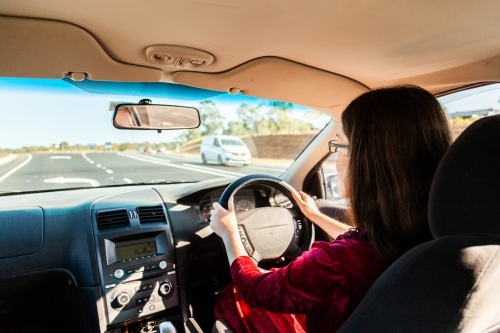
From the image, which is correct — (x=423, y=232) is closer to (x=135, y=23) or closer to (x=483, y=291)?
(x=483, y=291)

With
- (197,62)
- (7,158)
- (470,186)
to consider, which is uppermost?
(197,62)

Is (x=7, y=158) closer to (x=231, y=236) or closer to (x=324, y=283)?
(x=231, y=236)

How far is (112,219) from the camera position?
274 centimetres

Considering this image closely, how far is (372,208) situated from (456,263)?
1.35 feet

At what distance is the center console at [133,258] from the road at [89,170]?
2.25 ft

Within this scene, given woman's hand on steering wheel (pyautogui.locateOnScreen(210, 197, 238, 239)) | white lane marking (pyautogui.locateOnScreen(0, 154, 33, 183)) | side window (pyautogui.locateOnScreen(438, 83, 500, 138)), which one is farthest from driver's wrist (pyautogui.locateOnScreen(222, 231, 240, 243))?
white lane marking (pyautogui.locateOnScreen(0, 154, 33, 183))

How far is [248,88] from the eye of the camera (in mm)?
3172

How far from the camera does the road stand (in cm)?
309

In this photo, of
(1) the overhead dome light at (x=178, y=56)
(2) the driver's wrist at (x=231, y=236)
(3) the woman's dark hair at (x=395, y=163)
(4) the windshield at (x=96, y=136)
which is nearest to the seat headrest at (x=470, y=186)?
(3) the woman's dark hair at (x=395, y=163)

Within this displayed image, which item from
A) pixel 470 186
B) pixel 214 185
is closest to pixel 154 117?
pixel 214 185

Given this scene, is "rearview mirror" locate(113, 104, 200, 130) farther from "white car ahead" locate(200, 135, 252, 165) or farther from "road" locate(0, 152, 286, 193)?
"white car ahead" locate(200, 135, 252, 165)

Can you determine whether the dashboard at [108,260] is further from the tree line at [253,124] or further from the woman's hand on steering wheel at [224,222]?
the tree line at [253,124]

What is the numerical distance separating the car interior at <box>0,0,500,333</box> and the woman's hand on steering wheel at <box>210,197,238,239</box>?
23 cm

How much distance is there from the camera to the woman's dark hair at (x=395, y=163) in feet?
4.53
